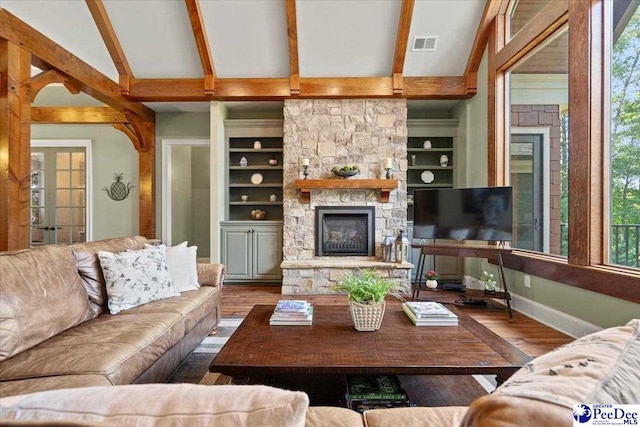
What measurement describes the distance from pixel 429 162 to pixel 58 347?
5.28m

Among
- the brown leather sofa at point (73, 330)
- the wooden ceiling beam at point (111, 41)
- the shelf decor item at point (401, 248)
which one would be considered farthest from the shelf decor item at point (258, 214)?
the brown leather sofa at point (73, 330)

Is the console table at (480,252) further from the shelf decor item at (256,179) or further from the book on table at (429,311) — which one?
the shelf decor item at (256,179)

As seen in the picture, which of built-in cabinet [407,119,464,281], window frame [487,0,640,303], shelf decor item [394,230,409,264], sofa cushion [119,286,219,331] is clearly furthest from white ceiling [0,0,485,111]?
sofa cushion [119,286,219,331]

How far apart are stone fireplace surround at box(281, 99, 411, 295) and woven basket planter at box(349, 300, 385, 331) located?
2948 mm

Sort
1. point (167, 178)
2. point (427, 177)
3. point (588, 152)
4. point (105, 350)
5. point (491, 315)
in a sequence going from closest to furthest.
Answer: point (105, 350) < point (588, 152) < point (491, 315) < point (427, 177) < point (167, 178)

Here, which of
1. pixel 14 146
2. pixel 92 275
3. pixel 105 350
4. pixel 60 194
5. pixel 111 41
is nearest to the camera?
pixel 105 350

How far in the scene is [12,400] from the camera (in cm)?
53

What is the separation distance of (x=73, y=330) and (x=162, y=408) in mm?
1704

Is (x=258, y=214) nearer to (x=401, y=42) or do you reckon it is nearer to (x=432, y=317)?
(x=401, y=42)

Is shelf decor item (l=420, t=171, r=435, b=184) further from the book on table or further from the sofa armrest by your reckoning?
the sofa armrest

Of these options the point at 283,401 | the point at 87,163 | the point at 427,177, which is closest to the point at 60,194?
the point at 87,163

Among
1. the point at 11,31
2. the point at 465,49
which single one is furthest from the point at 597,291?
the point at 11,31

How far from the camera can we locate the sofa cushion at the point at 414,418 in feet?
2.73

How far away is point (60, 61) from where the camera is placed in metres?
3.38
